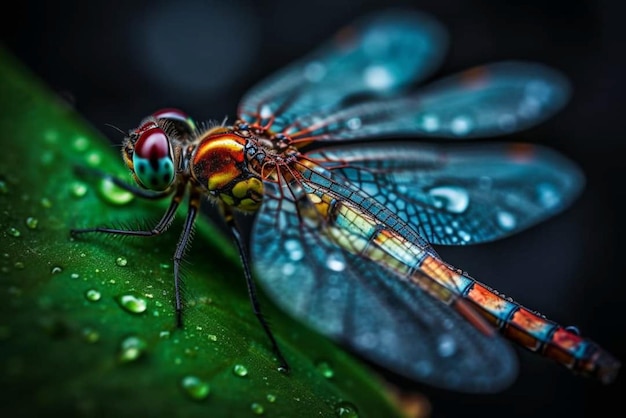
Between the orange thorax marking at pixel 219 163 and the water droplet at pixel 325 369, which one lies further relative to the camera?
the orange thorax marking at pixel 219 163

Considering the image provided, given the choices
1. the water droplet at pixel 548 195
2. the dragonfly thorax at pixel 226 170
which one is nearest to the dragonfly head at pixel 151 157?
the dragonfly thorax at pixel 226 170

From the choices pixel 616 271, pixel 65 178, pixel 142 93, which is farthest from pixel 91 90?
pixel 616 271

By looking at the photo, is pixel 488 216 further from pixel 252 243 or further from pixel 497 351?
pixel 252 243

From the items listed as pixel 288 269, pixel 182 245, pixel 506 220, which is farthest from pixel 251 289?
pixel 506 220

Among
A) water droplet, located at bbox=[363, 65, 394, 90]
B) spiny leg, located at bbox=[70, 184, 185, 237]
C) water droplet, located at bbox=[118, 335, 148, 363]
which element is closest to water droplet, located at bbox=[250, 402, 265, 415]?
water droplet, located at bbox=[118, 335, 148, 363]

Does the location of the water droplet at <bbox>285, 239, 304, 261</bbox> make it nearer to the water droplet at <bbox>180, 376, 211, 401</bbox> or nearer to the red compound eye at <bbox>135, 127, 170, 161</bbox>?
the red compound eye at <bbox>135, 127, 170, 161</bbox>

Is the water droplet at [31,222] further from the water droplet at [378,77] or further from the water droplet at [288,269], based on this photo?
the water droplet at [378,77]
